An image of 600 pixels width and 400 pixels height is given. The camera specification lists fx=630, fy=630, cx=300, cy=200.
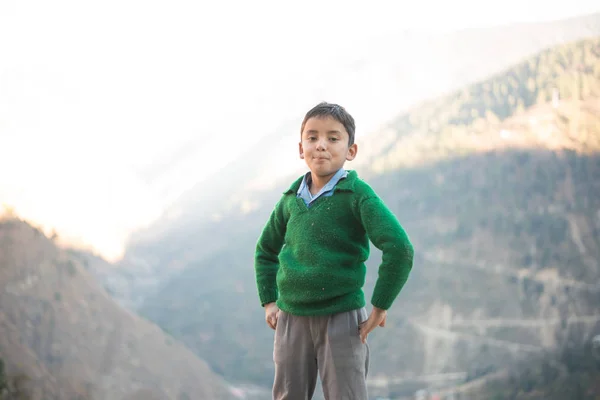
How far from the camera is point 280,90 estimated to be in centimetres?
6388

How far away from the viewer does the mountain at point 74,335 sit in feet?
46.4

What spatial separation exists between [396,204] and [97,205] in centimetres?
1650

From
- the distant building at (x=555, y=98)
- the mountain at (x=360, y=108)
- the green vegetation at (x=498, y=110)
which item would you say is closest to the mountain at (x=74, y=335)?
the mountain at (x=360, y=108)

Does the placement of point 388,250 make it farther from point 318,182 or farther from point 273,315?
point 273,315

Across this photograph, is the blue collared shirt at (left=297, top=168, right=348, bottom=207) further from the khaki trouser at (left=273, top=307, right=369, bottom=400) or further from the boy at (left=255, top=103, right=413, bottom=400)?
the khaki trouser at (left=273, top=307, right=369, bottom=400)

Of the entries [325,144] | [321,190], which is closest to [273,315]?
[321,190]

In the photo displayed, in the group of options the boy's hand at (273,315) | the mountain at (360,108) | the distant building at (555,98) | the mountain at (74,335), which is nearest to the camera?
the boy's hand at (273,315)

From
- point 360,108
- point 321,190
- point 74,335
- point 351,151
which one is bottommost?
point 74,335

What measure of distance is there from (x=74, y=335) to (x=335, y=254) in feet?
51.7

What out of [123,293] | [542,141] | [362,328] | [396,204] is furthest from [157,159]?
[362,328]

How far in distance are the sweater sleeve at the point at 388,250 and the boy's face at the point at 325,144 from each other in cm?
22

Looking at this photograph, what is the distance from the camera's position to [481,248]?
27.3 metres

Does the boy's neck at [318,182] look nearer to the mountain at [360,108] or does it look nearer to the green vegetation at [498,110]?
the green vegetation at [498,110]

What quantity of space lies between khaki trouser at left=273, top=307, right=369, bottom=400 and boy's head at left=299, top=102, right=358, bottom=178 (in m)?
0.47
